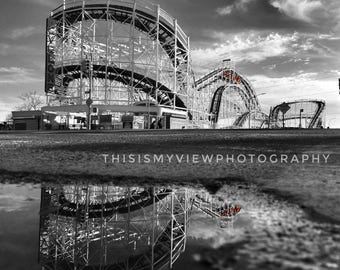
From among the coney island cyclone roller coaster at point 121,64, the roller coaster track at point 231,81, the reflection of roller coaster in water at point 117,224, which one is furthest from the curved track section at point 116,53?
the reflection of roller coaster in water at point 117,224

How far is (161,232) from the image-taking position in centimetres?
106

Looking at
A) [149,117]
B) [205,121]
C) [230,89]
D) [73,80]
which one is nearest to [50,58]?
[73,80]

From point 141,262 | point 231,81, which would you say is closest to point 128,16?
point 231,81

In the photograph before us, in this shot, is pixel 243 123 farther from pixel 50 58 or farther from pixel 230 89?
pixel 50 58

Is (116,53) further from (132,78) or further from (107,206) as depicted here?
(107,206)

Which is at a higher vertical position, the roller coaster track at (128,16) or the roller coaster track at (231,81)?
the roller coaster track at (128,16)

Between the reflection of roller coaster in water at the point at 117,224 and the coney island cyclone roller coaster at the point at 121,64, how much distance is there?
30.3 metres

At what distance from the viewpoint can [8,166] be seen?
8.82ft

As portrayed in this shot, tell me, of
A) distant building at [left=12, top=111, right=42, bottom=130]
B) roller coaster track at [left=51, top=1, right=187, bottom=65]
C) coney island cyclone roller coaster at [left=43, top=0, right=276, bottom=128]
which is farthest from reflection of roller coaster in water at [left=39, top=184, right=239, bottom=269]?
distant building at [left=12, top=111, right=42, bottom=130]

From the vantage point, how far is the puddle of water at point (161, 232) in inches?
26.6

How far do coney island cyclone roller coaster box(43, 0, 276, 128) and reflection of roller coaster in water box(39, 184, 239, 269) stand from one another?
30282 mm

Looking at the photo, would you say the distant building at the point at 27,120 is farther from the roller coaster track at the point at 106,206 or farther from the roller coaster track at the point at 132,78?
the roller coaster track at the point at 106,206

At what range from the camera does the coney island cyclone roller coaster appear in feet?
110

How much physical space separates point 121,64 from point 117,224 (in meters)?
34.2
